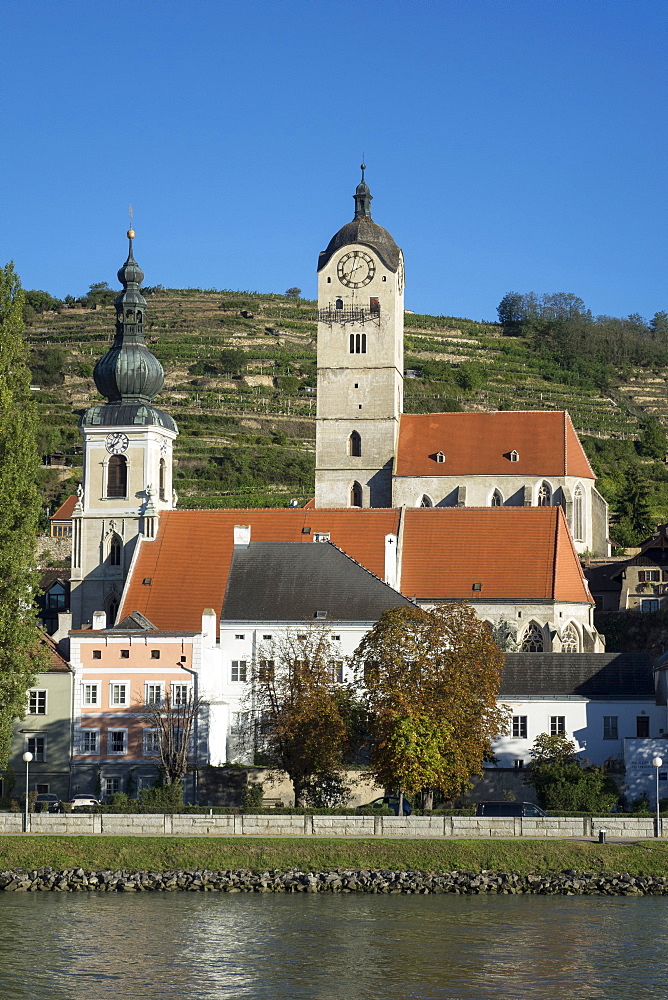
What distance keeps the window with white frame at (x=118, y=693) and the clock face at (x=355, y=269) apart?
32.2m

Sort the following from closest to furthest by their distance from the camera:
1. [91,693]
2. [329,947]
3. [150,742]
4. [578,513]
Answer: [329,947] → [150,742] → [91,693] → [578,513]

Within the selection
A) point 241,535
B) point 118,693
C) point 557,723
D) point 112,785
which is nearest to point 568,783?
point 557,723

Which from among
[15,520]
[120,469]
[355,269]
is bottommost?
[15,520]

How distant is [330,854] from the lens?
3997cm

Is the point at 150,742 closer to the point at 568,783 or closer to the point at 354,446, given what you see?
the point at 568,783

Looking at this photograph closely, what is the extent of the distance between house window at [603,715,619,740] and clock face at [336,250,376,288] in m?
33.2

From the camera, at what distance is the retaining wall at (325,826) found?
1610 inches

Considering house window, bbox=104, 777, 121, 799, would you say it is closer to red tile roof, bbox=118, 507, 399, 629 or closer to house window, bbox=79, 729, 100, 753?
house window, bbox=79, 729, 100, 753

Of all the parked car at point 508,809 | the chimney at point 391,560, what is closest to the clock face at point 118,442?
the chimney at point 391,560

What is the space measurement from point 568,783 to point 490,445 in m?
31.9

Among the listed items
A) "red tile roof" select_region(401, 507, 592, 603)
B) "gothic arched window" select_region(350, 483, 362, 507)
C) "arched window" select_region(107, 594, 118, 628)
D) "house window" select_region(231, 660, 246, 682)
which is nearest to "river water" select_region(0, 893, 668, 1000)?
"house window" select_region(231, 660, 246, 682)

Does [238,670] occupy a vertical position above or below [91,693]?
above

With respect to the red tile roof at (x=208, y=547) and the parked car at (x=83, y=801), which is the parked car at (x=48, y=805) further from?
the red tile roof at (x=208, y=547)

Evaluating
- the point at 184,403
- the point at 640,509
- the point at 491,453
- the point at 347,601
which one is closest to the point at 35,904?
the point at 347,601
